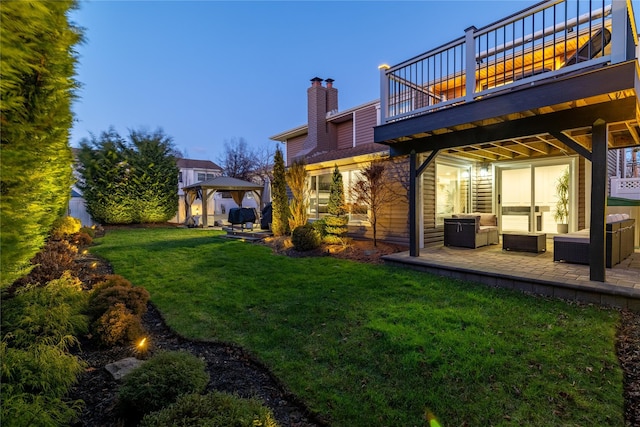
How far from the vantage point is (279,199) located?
10.5 meters

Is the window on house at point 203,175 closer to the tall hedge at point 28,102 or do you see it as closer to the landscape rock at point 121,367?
the landscape rock at point 121,367

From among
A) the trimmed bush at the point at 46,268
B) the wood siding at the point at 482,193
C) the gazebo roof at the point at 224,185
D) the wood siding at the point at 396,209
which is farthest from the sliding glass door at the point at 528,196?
the gazebo roof at the point at 224,185

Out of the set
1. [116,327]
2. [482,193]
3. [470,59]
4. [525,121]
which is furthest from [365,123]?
[116,327]

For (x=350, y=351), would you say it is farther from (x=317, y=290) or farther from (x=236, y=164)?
(x=236, y=164)

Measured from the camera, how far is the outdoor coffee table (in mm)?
6941

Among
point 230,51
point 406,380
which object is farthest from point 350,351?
point 230,51

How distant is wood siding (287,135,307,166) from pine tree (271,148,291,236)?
20.5 feet

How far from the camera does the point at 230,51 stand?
92.9 ft

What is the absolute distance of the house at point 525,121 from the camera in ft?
14.1

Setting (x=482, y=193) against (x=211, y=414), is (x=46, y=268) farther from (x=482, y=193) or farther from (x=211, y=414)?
(x=482, y=193)

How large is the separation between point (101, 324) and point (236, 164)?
92.0 feet

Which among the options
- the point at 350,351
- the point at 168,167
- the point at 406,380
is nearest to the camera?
the point at 406,380

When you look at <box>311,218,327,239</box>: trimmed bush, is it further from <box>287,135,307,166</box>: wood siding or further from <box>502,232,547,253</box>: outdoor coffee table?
<box>287,135,307,166</box>: wood siding

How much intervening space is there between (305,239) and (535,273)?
5107 millimetres
